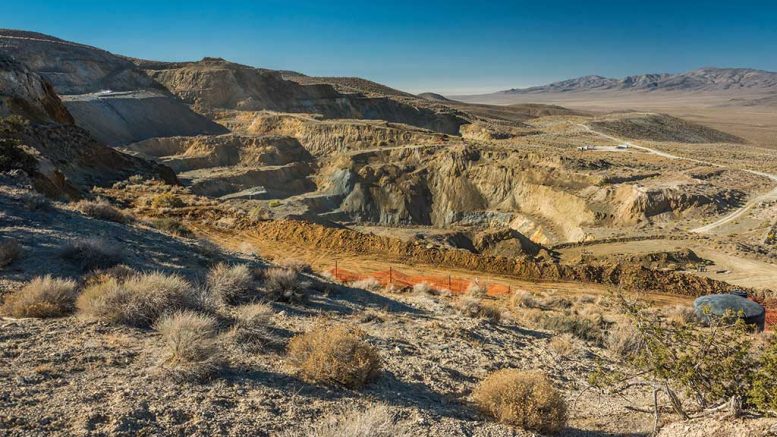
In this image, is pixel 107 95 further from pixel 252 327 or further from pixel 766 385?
pixel 766 385

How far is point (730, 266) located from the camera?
23.2 m

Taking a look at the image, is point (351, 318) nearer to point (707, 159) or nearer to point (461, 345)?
point (461, 345)

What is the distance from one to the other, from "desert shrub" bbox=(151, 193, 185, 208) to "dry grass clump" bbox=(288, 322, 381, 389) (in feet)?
63.0

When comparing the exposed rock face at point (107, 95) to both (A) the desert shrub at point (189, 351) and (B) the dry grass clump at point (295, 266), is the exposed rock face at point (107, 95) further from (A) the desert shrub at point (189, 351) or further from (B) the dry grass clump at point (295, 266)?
(A) the desert shrub at point (189, 351)

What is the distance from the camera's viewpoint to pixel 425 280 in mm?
17859

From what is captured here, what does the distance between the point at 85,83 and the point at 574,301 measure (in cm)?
6118

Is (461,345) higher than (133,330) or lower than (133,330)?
lower

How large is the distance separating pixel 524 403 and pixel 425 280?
11.8 meters

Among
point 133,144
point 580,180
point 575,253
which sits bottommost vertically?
point 575,253

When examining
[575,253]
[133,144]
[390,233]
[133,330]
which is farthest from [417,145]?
[133,330]

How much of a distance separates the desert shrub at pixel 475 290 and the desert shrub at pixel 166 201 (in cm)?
1499

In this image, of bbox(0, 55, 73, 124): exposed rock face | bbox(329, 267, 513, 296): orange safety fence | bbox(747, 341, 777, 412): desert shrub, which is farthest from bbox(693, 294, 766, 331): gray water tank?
bbox(0, 55, 73, 124): exposed rock face

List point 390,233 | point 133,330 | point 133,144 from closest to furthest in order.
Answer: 1. point 133,330
2. point 390,233
3. point 133,144

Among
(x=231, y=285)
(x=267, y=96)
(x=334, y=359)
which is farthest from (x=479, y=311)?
(x=267, y=96)
